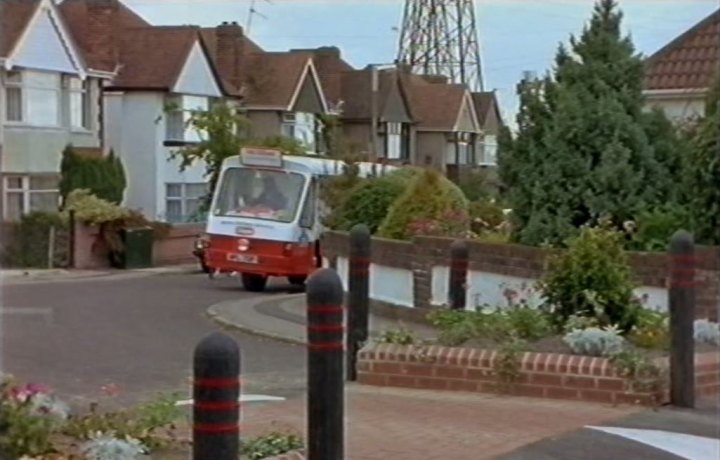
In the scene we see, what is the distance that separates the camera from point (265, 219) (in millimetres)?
26516

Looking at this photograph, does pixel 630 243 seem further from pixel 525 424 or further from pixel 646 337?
pixel 525 424

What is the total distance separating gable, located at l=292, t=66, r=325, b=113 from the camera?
178 feet

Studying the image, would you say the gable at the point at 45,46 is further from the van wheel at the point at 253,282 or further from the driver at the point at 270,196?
the van wheel at the point at 253,282

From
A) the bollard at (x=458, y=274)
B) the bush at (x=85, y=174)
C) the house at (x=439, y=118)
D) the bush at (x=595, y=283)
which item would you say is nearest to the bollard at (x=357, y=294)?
the bush at (x=595, y=283)

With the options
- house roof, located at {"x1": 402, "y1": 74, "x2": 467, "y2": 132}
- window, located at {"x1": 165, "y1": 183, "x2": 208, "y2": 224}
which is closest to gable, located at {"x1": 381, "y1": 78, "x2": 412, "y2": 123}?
house roof, located at {"x1": 402, "y1": 74, "x2": 467, "y2": 132}

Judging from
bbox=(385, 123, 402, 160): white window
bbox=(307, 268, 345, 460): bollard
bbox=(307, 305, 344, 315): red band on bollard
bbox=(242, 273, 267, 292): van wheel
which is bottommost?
bbox=(242, 273, 267, 292): van wheel

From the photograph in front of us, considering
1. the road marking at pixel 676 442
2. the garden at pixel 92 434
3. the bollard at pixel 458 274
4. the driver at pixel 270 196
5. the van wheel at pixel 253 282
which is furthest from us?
the van wheel at pixel 253 282

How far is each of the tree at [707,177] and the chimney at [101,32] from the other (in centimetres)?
3190

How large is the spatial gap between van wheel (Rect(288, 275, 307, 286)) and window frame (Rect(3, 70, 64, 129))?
13596 mm

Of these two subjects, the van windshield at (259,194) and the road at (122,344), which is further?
the van windshield at (259,194)

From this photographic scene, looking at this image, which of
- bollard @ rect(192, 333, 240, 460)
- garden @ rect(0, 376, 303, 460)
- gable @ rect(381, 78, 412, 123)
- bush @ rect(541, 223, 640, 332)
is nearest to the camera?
bollard @ rect(192, 333, 240, 460)

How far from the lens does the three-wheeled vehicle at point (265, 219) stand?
2638 centimetres

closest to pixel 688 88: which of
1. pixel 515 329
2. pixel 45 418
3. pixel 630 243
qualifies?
pixel 630 243

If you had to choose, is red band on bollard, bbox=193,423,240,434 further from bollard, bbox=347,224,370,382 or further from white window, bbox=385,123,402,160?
white window, bbox=385,123,402,160
